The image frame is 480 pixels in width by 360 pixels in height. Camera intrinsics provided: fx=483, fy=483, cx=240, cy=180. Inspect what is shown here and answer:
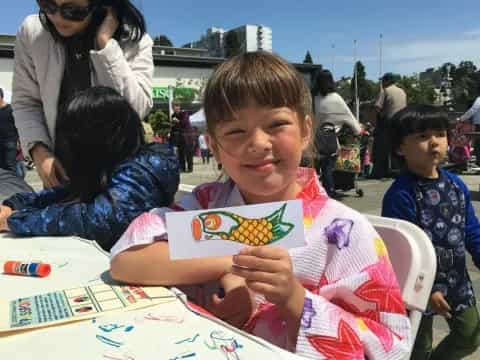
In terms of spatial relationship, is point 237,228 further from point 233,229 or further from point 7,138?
point 7,138

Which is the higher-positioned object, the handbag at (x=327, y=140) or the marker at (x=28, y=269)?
the handbag at (x=327, y=140)

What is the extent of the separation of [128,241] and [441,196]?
1.32 metres

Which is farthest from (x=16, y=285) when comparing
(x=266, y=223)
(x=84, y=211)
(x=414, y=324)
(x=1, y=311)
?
(x=414, y=324)

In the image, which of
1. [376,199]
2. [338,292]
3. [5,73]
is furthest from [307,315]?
[5,73]

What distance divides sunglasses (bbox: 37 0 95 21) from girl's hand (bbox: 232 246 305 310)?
53.7 inches

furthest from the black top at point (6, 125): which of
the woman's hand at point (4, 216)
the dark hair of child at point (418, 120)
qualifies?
the dark hair of child at point (418, 120)

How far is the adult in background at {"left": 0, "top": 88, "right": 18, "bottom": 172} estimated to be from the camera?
6.99 meters

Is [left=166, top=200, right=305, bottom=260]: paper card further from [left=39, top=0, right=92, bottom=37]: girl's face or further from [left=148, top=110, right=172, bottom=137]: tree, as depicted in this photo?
[left=148, top=110, right=172, bottom=137]: tree

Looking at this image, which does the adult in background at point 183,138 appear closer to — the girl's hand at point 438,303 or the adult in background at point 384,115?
the adult in background at point 384,115

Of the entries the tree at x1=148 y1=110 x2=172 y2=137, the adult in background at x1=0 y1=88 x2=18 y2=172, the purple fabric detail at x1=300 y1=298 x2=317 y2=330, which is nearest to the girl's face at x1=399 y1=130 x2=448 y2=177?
the purple fabric detail at x1=300 y1=298 x2=317 y2=330

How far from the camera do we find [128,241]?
3.86ft

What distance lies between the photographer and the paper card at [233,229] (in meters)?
0.87

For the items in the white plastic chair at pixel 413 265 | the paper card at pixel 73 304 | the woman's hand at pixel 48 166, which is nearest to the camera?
the paper card at pixel 73 304

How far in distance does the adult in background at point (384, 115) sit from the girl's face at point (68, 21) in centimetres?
585
